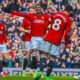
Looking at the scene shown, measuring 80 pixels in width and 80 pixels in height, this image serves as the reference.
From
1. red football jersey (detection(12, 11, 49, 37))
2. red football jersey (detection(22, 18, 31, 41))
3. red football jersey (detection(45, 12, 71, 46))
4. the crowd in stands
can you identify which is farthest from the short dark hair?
red football jersey (detection(45, 12, 71, 46))

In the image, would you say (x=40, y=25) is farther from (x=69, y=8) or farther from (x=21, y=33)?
(x=69, y=8)

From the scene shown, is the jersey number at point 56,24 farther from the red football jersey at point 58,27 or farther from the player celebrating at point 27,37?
the player celebrating at point 27,37

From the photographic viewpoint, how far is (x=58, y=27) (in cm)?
1541

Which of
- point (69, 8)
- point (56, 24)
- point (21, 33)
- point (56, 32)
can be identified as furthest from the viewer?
point (69, 8)

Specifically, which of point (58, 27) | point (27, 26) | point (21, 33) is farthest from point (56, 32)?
point (21, 33)

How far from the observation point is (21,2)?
865 inches

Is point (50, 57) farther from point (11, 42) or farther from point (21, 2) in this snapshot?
point (21, 2)

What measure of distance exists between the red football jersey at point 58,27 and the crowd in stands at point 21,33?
1971 mm

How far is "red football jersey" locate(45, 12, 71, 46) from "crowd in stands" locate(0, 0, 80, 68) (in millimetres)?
1971

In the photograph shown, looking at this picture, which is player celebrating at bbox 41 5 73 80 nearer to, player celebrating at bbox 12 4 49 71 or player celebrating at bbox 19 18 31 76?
player celebrating at bbox 12 4 49 71

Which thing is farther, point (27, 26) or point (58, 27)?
point (27, 26)

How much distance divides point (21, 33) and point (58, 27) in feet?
13.2

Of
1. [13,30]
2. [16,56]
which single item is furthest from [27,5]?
[16,56]

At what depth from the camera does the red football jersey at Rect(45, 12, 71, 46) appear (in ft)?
49.8
